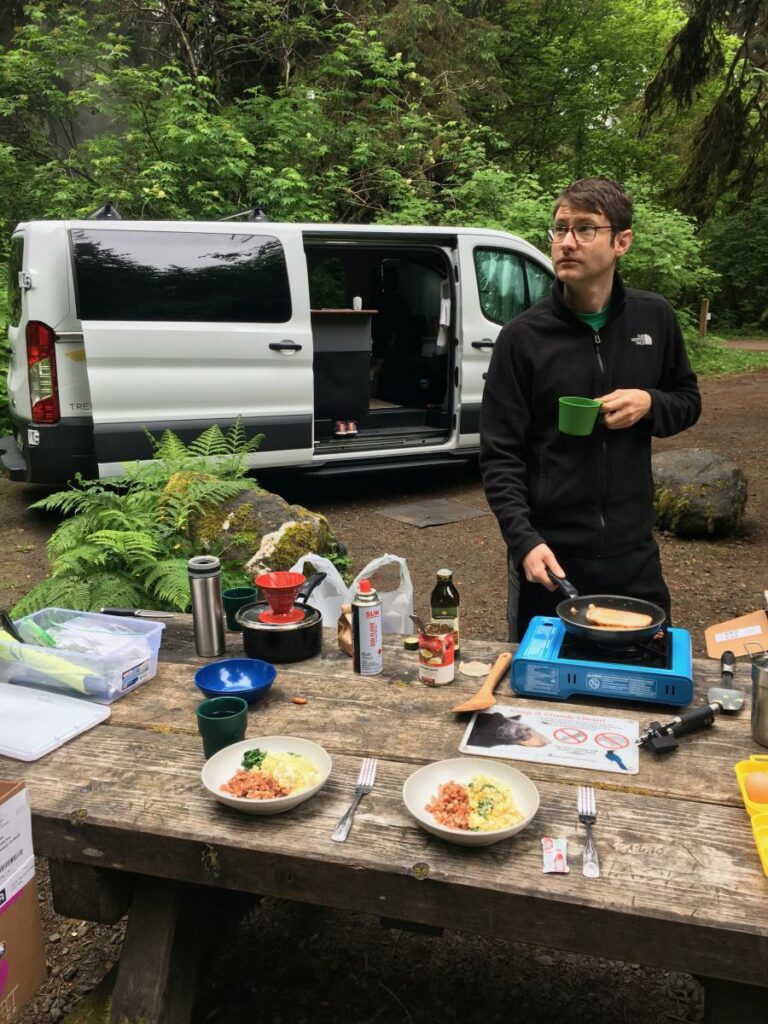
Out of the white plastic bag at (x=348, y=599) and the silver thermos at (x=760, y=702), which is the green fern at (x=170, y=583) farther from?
the silver thermos at (x=760, y=702)

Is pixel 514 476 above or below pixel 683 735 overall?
above

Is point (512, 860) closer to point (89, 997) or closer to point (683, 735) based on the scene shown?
point (683, 735)

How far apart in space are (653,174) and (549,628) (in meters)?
24.3

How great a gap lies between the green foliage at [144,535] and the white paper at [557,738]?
5.95ft

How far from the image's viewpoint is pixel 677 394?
8.54ft

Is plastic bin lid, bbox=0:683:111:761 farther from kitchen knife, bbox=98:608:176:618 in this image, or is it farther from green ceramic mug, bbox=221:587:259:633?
green ceramic mug, bbox=221:587:259:633

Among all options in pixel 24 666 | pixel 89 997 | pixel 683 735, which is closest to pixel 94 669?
pixel 24 666

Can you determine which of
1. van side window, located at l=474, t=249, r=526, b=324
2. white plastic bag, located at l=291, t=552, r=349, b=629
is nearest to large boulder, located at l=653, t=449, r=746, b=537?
van side window, located at l=474, t=249, r=526, b=324

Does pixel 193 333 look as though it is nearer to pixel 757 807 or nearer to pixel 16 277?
pixel 16 277

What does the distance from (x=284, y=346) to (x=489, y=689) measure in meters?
4.48

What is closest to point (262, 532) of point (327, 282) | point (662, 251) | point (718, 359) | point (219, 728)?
point (219, 728)

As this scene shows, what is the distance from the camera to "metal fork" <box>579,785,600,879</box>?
1.41m

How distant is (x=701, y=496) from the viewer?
5812mm

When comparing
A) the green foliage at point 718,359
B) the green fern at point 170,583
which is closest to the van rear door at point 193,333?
the green fern at point 170,583
